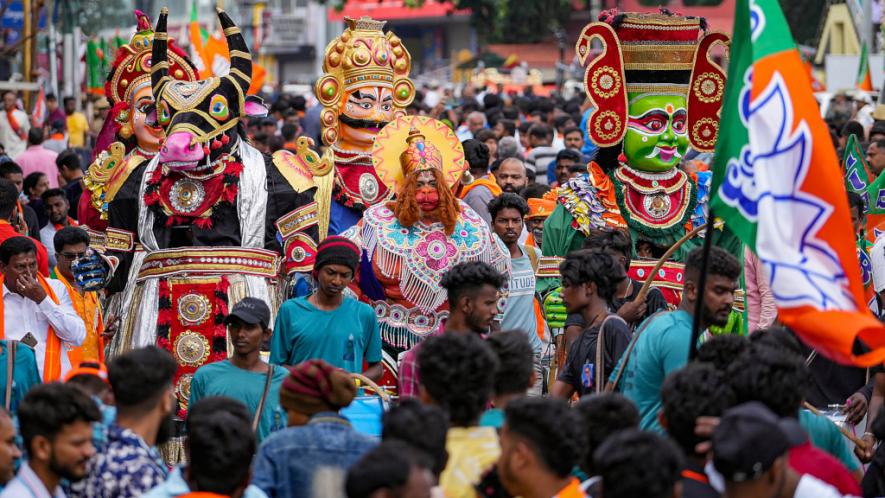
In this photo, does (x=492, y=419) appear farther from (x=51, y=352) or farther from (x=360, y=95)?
(x=360, y=95)

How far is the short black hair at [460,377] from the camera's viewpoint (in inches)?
210

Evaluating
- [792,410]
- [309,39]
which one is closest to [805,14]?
[309,39]

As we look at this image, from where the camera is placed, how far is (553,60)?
183 feet

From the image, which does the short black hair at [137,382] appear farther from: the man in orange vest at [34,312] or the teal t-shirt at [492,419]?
the man in orange vest at [34,312]

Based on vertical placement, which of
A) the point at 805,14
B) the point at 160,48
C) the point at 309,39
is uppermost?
the point at 160,48

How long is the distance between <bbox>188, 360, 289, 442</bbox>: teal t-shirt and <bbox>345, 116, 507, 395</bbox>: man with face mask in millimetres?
2005

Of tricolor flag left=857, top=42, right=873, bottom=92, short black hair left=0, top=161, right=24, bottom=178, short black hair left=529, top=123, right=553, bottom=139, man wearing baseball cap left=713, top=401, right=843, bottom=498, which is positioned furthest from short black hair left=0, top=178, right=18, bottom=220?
tricolor flag left=857, top=42, right=873, bottom=92

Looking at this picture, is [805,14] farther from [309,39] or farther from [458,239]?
[458,239]

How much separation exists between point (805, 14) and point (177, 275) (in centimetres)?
3810

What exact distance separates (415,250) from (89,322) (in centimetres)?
193

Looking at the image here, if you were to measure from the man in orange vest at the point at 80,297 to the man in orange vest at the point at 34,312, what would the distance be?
0.58 feet

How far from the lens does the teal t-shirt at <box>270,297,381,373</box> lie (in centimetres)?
773

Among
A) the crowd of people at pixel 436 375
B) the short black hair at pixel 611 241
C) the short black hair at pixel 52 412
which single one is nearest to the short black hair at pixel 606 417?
the crowd of people at pixel 436 375

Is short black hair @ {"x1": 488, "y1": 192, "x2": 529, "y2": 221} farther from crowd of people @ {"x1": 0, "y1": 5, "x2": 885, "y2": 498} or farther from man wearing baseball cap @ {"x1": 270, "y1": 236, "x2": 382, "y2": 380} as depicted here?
man wearing baseball cap @ {"x1": 270, "y1": 236, "x2": 382, "y2": 380}
